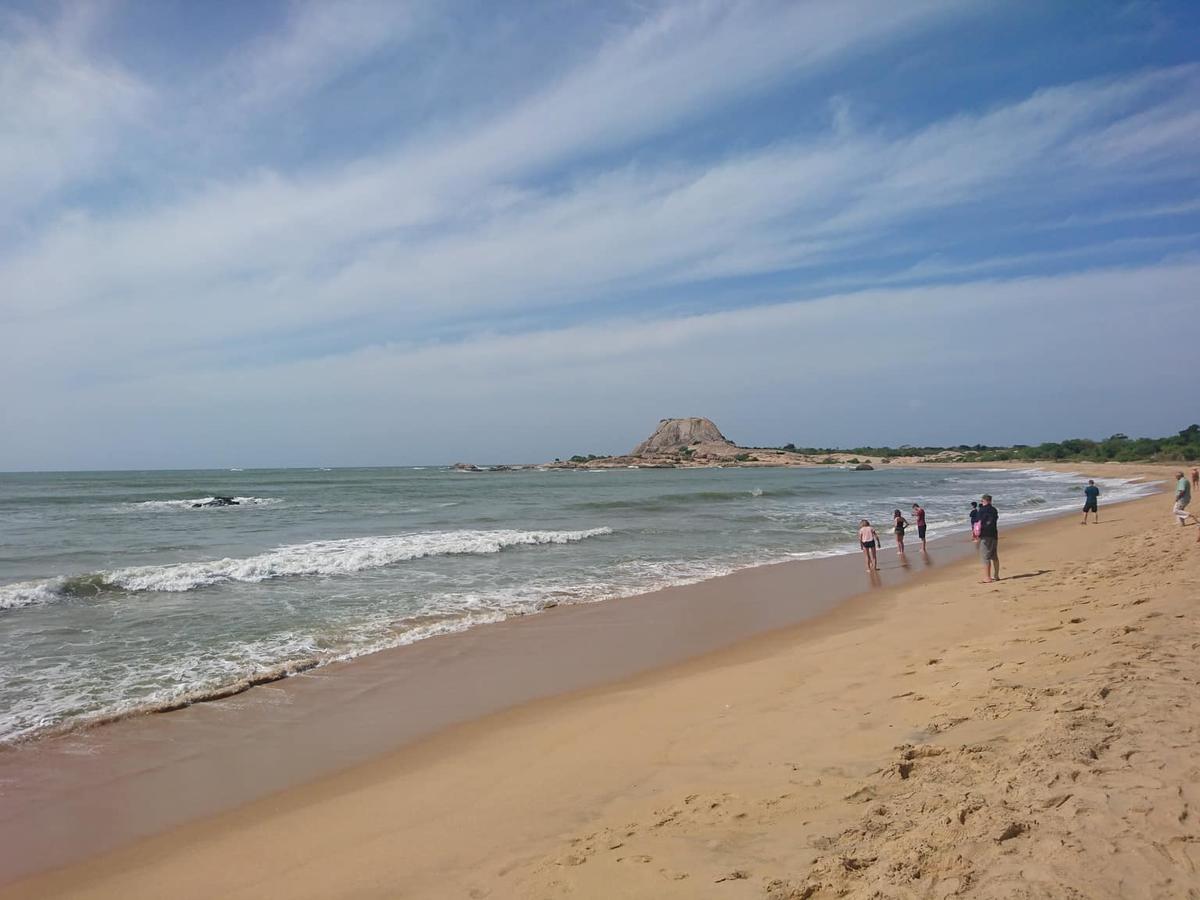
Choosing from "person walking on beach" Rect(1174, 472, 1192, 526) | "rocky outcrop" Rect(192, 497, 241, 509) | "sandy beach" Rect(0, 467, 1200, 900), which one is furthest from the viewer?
"rocky outcrop" Rect(192, 497, 241, 509)

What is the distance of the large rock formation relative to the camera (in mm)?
144875

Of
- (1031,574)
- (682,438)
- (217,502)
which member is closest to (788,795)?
(1031,574)

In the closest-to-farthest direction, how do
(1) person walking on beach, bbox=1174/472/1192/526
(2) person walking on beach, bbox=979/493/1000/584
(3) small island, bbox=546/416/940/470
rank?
(2) person walking on beach, bbox=979/493/1000/584 → (1) person walking on beach, bbox=1174/472/1192/526 → (3) small island, bbox=546/416/940/470

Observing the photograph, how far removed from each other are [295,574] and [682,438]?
138m

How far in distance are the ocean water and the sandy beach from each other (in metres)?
3.76

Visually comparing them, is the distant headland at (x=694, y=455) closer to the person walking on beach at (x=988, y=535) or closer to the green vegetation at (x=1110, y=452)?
the green vegetation at (x=1110, y=452)

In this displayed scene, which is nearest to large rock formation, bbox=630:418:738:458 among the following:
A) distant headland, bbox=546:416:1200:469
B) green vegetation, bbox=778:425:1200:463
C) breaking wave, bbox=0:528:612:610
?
distant headland, bbox=546:416:1200:469

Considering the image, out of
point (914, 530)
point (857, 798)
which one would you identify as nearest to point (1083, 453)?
point (914, 530)

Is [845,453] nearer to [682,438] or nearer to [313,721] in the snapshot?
[682,438]

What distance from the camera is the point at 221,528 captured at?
1056 inches

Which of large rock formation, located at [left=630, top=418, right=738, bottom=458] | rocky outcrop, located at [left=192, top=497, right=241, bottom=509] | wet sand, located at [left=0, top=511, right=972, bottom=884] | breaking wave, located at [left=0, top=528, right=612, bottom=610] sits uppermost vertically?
large rock formation, located at [left=630, top=418, right=738, bottom=458]

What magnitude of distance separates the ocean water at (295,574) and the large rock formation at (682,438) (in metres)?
109

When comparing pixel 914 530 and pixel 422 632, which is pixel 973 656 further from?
pixel 914 530

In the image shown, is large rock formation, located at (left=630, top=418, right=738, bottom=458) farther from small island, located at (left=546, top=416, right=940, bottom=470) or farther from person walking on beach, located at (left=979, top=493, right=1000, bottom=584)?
person walking on beach, located at (left=979, top=493, right=1000, bottom=584)
